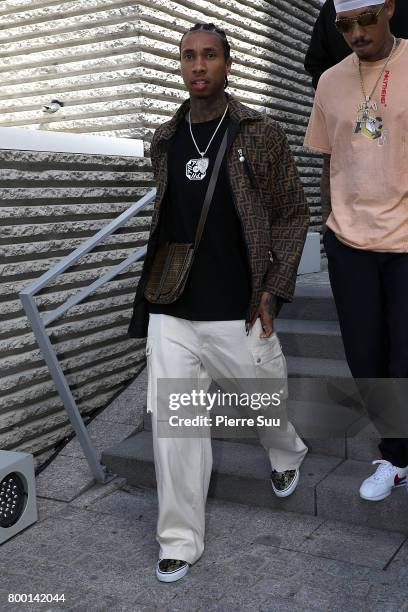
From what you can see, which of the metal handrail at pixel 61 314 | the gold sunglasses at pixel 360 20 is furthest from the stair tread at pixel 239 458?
the gold sunglasses at pixel 360 20

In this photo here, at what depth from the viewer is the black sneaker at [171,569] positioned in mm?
3141

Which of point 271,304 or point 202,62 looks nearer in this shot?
point 202,62

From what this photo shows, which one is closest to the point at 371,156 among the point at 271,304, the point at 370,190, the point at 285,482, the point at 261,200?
the point at 370,190

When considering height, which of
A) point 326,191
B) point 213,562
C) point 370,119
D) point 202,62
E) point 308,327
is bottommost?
point 213,562

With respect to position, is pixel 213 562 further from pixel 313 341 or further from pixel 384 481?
pixel 313 341

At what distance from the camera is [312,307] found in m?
5.27

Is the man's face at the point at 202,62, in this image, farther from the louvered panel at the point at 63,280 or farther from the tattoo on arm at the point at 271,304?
the louvered panel at the point at 63,280

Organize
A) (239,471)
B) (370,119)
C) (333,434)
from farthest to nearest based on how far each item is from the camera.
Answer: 1. (333,434)
2. (239,471)
3. (370,119)

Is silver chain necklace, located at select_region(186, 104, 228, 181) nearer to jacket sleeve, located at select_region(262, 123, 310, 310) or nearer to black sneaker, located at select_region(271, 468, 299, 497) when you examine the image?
jacket sleeve, located at select_region(262, 123, 310, 310)

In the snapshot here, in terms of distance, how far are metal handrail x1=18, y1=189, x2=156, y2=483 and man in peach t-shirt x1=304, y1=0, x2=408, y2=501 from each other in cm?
152

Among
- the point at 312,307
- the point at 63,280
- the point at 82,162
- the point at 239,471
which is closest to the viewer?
the point at 239,471

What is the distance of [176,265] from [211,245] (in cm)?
16

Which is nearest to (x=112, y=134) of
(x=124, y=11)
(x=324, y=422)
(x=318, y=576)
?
(x=124, y=11)

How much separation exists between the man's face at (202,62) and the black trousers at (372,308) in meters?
0.76
